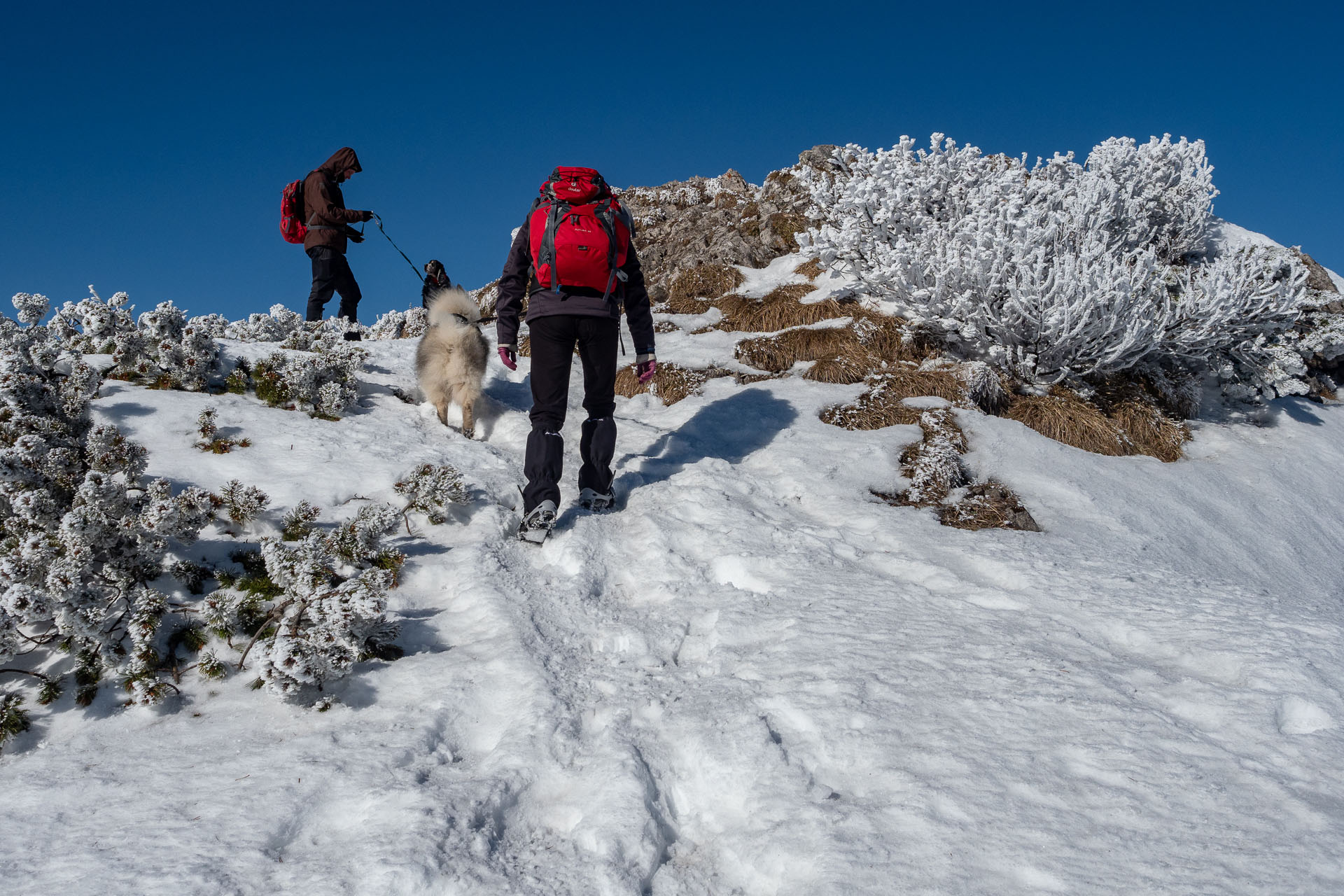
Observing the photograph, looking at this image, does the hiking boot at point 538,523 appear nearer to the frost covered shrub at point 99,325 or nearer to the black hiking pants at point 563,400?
the black hiking pants at point 563,400

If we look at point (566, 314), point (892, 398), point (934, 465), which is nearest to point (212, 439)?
point (566, 314)

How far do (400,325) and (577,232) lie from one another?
29.4 feet

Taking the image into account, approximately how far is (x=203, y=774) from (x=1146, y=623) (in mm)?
4517

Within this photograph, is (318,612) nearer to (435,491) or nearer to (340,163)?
(435,491)

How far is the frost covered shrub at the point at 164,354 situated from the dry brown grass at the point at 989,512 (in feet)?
21.1

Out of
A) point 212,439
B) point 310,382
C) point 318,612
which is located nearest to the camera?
point 318,612

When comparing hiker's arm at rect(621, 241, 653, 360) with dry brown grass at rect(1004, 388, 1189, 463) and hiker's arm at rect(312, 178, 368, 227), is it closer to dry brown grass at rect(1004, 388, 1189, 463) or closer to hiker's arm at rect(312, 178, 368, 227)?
dry brown grass at rect(1004, 388, 1189, 463)

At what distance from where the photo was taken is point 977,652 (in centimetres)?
376

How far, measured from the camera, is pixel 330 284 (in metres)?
10.5

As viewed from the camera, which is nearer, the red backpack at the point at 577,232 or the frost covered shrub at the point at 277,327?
the red backpack at the point at 577,232

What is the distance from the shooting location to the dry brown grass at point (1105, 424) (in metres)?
8.12

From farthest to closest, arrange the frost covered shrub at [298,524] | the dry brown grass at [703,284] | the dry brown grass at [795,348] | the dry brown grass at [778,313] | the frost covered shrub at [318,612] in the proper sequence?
the dry brown grass at [703,284] → the dry brown grass at [778,313] → the dry brown grass at [795,348] → the frost covered shrub at [298,524] → the frost covered shrub at [318,612]

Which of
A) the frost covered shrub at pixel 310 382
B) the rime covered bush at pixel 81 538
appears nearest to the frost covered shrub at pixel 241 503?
the rime covered bush at pixel 81 538

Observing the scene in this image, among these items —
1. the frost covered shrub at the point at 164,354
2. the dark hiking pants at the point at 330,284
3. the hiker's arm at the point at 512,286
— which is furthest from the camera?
the dark hiking pants at the point at 330,284
